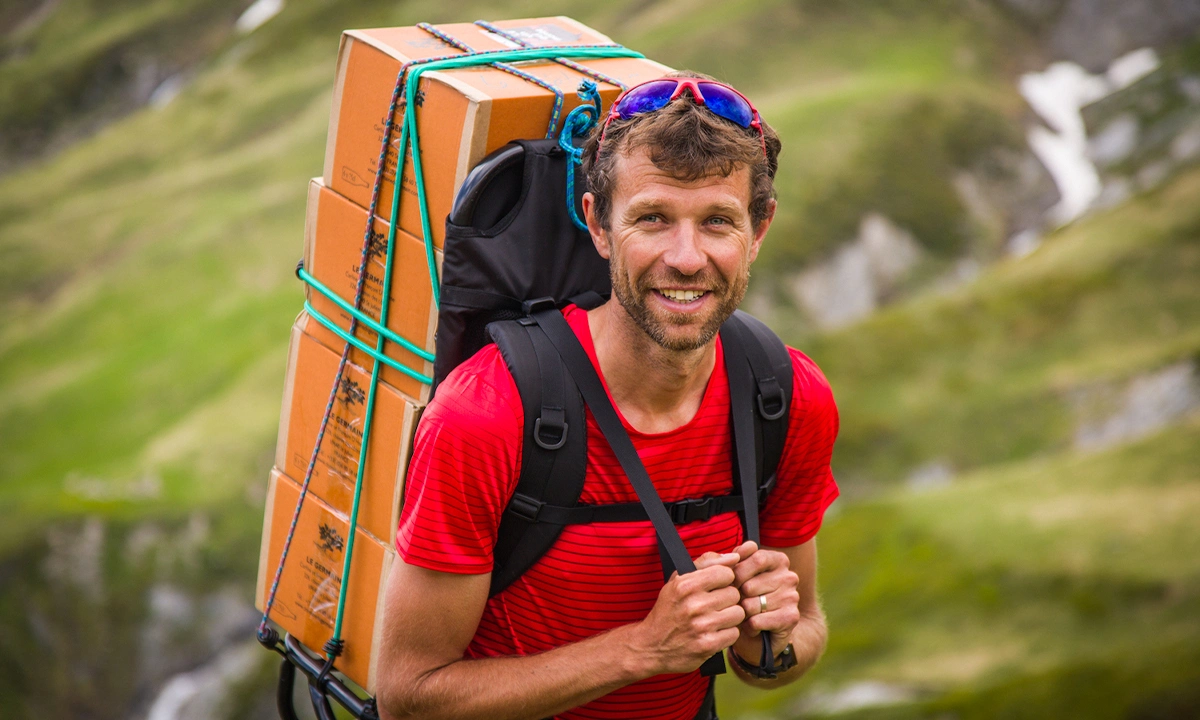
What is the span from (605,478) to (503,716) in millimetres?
1282

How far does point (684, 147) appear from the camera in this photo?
18.9ft

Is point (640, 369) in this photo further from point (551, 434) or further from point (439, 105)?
point (439, 105)

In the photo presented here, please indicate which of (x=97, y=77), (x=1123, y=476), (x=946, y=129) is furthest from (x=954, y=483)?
(x=97, y=77)

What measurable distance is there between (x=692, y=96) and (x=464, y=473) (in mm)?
2182

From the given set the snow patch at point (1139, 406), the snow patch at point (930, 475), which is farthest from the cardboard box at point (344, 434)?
the snow patch at point (930, 475)

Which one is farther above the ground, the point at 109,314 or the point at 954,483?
the point at 109,314

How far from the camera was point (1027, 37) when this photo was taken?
294 ft

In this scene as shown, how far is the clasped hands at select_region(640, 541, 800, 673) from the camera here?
5598 mm

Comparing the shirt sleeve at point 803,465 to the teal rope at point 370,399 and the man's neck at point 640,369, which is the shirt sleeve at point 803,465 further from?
→ the teal rope at point 370,399

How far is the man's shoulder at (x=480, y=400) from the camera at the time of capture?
5535 mm

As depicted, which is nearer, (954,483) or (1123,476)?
(1123,476)

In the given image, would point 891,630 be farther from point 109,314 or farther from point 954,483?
point 109,314

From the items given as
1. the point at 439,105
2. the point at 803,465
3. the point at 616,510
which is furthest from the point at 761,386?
the point at 439,105

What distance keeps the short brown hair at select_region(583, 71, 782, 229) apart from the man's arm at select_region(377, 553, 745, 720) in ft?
6.15
